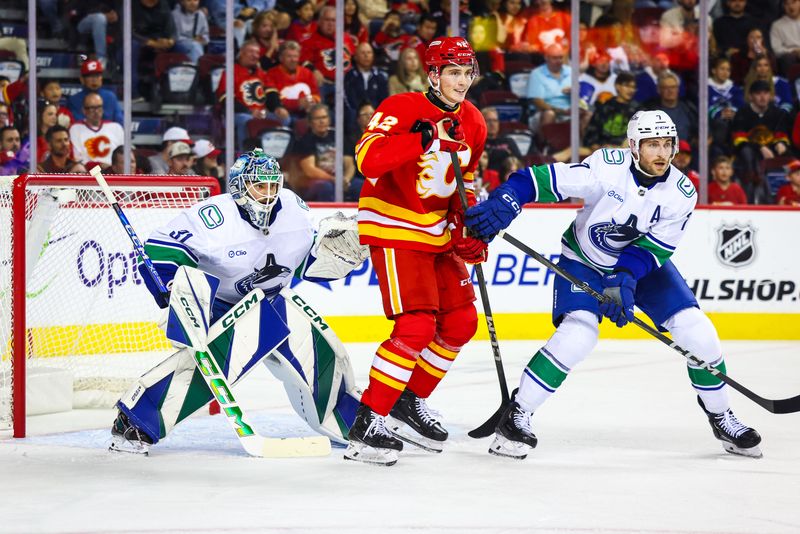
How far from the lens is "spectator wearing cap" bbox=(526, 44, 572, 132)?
7.71 m

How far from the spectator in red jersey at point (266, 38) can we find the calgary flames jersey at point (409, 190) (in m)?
3.64

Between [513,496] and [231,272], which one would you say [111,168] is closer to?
[231,272]

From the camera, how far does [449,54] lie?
12.7ft

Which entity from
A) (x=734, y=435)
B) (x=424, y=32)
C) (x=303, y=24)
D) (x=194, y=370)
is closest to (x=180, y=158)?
(x=303, y=24)

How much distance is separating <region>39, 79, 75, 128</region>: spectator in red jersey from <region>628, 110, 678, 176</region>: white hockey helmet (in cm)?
389

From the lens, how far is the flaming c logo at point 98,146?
6938mm

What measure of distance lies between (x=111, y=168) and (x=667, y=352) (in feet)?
9.76

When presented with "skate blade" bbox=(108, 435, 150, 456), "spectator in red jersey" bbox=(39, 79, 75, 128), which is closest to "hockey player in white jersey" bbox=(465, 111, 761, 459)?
"skate blade" bbox=(108, 435, 150, 456)

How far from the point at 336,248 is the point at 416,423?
58 cm

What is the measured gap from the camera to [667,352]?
6.63 meters

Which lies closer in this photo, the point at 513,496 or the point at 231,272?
the point at 513,496

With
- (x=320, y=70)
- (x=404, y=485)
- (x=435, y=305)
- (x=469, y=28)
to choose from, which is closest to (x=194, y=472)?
(x=404, y=485)

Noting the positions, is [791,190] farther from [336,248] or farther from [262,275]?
[262,275]

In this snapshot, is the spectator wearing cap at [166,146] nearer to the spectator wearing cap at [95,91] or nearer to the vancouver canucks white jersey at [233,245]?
the spectator wearing cap at [95,91]
